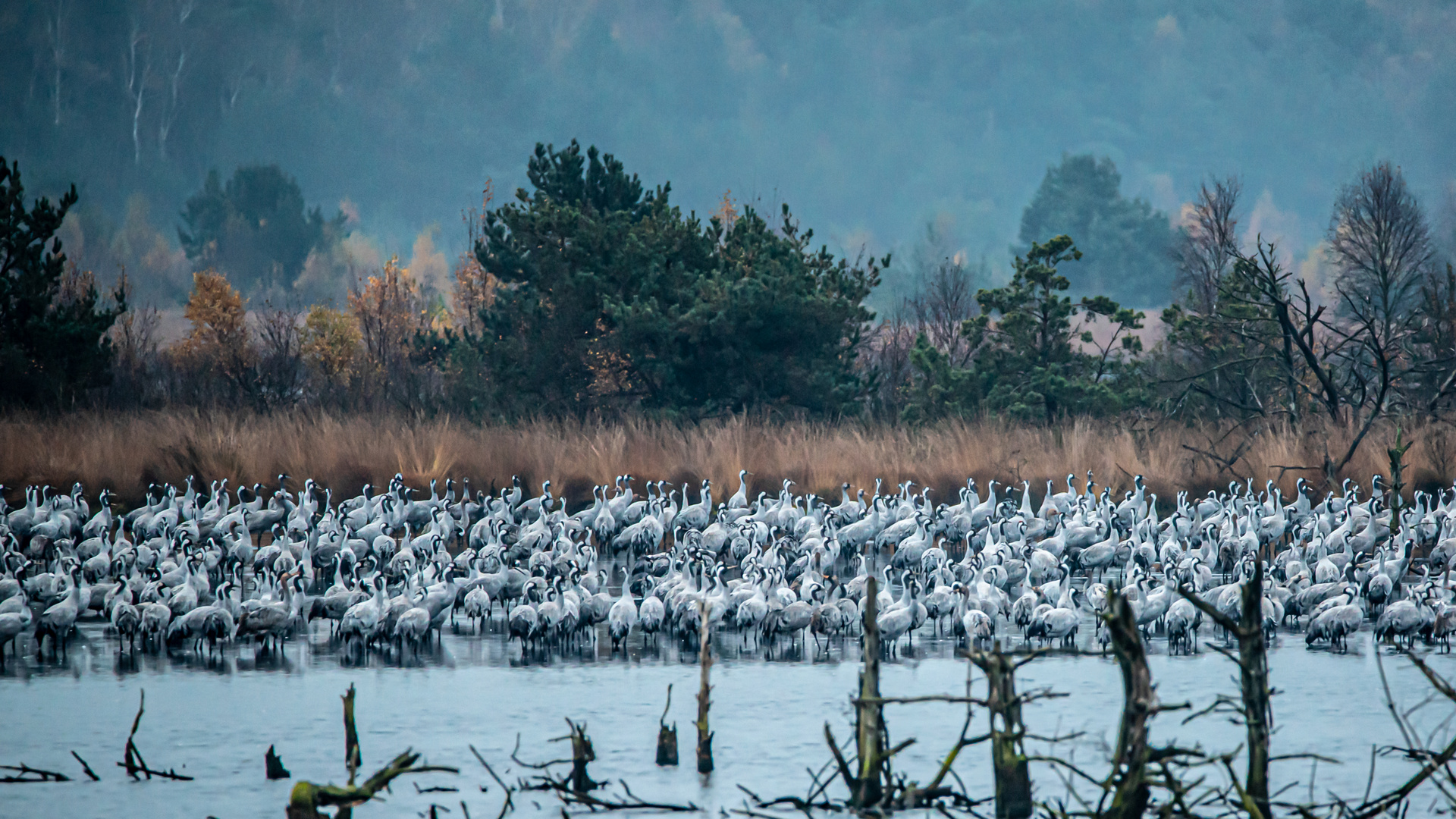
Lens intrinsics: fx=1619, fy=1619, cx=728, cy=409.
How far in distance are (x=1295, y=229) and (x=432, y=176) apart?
72598 millimetres

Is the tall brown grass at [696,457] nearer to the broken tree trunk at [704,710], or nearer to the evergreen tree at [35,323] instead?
the evergreen tree at [35,323]

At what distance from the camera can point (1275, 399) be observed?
26219 millimetres

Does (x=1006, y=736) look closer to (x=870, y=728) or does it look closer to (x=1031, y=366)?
(x=870, y=728)

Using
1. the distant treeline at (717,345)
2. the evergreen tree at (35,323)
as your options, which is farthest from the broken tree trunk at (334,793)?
the evergreen tree at (35,323)

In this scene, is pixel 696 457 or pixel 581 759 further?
pixel 696 457

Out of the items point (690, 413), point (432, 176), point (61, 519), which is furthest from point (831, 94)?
point (61, 519)

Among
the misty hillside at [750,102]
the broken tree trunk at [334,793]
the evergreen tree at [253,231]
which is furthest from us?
the misty hillside at [750,102]

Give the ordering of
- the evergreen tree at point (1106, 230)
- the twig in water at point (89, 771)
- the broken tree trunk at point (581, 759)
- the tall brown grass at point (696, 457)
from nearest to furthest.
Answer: the twig in water at point (89, 771) < the broken tree trunk at point (581, 759) < the tall brown grass at point (696, 457) < the evergreen tree at point (1106, 230)

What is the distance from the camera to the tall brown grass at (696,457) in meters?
21.9

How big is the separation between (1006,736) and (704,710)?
3075mm

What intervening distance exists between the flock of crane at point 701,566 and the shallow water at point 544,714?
335 millimetres

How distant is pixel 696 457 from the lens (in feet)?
75.8

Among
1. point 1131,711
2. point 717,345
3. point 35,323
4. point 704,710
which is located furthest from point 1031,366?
point 1131,711

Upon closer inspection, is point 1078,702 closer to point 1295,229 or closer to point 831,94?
point 1295,229
